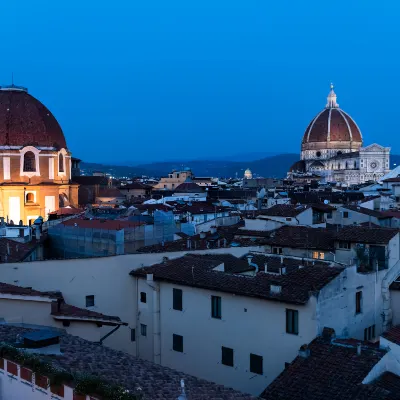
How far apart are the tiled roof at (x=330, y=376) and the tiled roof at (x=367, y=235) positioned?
25.1 feet

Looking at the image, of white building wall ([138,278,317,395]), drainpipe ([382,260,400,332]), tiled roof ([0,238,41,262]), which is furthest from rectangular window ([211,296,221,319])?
tiled roof ([0,238,41,262])

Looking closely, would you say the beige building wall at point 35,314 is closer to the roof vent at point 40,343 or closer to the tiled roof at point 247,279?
the tiled roof at point 247,279

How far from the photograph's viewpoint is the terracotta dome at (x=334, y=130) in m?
174

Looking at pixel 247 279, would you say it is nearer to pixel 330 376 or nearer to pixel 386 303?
pixel 330 376

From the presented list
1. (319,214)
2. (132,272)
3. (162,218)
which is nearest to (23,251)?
(132,272)

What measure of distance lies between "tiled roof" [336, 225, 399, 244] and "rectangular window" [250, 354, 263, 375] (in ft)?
21.9

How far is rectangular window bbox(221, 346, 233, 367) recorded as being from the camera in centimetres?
1708

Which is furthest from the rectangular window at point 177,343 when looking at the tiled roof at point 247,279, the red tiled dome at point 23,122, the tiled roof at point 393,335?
the red tiled dome at point 23,122

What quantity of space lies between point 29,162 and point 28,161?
0.38 ft

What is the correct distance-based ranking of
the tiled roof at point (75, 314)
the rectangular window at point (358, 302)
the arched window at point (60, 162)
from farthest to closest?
the arched window at point (60, 162)
the rectangular window at point (358, 302)
the tiled roof at point (75, 314)

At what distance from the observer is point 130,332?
19.6 m

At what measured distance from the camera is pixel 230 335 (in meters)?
17.0

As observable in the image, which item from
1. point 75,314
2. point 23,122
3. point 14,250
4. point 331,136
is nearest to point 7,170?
point 23,122

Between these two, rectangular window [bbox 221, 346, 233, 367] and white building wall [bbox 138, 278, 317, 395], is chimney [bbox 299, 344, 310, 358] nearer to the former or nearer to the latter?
white building wall [bbox 138, 278, 317, 395]
